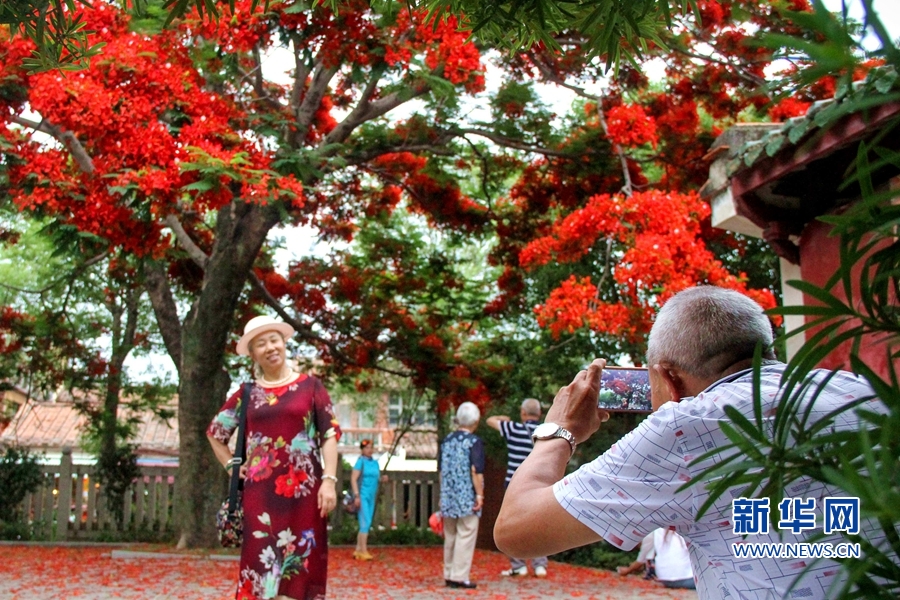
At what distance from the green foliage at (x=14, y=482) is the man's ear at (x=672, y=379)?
55.4 ft

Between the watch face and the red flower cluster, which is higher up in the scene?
the red flower cluster

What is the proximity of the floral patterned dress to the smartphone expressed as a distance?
138 inches

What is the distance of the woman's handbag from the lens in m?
5.42

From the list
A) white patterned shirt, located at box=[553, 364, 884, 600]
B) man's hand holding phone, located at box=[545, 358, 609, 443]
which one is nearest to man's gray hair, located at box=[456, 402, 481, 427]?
man's hand holding phone, located at box=[545, 358, 609, 443]

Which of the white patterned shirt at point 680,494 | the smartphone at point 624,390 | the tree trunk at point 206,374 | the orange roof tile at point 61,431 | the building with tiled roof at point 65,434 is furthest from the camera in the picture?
the orange roof tile at point 61,431

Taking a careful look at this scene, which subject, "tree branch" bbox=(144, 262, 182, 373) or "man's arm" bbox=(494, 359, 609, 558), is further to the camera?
"tree branch" bbox=(144, 262, 182, 373)

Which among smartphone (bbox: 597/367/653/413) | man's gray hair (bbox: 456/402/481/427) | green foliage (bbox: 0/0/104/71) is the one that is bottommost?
smartphone (bbox: 597/367/653/413)

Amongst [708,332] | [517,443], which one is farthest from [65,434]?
[708,332]

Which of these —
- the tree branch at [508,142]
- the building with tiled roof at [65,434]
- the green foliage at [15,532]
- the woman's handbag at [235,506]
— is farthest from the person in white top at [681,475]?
the building with tiled roof at [65,434]

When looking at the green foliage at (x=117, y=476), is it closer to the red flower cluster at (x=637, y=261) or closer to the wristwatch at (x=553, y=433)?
the red flower cluster at (x=637, y=261)

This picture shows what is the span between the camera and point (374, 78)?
1034 cm

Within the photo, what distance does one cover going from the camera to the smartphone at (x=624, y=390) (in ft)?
7.46

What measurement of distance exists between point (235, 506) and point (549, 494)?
3949 mm

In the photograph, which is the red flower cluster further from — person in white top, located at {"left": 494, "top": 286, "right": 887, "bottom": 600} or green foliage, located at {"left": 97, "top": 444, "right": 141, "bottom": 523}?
green foliage, located at {"left": 97, "top": 444, "right": 141, "bottom": 523}
